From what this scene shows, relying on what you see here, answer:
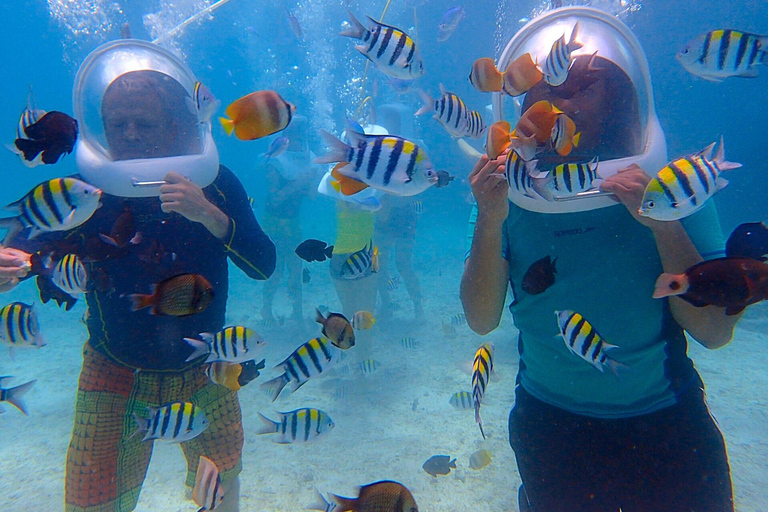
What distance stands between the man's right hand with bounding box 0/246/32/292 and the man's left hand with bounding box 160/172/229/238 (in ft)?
2.29

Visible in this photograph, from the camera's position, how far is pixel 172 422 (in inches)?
95.0

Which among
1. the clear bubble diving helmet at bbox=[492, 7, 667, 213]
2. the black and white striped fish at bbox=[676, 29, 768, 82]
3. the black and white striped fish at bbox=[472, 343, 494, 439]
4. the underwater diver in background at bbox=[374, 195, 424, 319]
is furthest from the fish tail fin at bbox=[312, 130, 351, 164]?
the underwater diver in background at bbox=[374, 195, 424, 319]

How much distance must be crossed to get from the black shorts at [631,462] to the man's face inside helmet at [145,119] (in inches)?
123

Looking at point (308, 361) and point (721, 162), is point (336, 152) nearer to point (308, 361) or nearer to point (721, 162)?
point (308, 361)

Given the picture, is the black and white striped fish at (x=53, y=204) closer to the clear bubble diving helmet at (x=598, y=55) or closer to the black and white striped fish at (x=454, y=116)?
the black and white striped fish at (x=454, y=116)

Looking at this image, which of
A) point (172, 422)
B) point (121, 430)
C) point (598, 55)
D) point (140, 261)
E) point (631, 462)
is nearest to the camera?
point (631, 462)

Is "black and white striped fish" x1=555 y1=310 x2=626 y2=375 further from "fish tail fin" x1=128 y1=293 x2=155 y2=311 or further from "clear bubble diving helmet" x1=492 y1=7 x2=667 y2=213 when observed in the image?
"fish tail fin" x1=128 y1=293 x2=155 y2=311

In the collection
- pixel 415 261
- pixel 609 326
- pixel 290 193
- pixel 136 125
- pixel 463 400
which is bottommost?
pixel 415 261

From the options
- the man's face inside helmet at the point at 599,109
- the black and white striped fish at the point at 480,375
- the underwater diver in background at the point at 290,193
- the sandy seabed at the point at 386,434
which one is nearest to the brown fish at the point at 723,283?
the man's face inside helmet at the point at 599,109

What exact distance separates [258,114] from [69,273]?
58.9 inches

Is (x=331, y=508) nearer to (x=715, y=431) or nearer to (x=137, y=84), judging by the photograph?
(x=715, y=431)

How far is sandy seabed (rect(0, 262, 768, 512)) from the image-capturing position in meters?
4.35

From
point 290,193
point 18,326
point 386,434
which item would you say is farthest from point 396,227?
point 18,326

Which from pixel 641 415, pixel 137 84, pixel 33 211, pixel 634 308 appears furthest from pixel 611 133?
pixel 137 84
